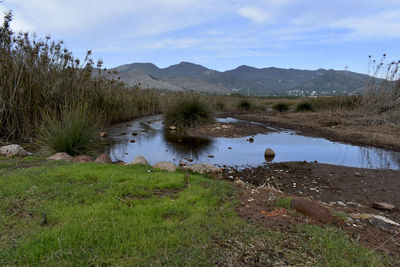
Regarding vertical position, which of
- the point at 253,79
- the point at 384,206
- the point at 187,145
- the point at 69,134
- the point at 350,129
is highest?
the point at 253,79

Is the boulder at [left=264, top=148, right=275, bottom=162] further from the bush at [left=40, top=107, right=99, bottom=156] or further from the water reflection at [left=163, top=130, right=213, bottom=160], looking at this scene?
the bush at [left=40, top=107, right=99, bottom=156]

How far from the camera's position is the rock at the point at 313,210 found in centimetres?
276

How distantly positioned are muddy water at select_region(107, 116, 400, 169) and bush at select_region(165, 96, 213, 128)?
2.03 m

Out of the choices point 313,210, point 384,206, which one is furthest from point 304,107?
point 313,210

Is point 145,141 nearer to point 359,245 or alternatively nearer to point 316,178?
point 316,178

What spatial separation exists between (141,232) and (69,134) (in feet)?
14.3

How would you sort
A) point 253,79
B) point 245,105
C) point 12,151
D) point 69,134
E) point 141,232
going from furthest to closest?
point 253,79 < point 245,105 < point 69,134 < point 12,151 < point 141,232

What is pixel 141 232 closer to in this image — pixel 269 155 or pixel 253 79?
pixel 269 155

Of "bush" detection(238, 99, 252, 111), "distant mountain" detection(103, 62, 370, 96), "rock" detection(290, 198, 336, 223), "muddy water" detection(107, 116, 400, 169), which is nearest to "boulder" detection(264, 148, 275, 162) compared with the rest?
"muddy water" detection(107, 116, 400, 169)

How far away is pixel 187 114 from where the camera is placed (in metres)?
12.2

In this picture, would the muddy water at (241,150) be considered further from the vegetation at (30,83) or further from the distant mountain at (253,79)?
the distant mountain at (253,79)

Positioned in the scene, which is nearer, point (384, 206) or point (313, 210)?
point (313, 210)

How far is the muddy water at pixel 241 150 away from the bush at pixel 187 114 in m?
2.03

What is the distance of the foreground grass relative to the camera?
2.04 meters
